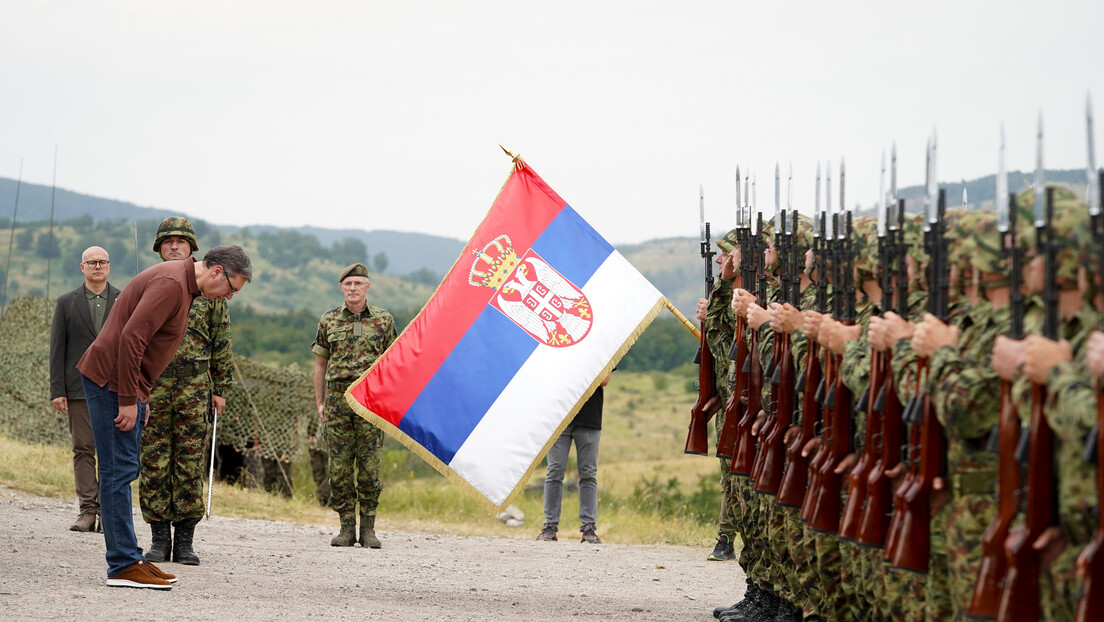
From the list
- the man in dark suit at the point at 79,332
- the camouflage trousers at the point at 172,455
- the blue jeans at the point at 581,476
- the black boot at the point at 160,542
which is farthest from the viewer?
the blue jeans at the point at 581,476

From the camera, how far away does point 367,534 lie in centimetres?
977

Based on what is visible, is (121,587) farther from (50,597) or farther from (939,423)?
(939,423)

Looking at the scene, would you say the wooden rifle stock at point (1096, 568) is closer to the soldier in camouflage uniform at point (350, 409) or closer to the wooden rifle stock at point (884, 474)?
the wooden rifle stock at point (884, 474)

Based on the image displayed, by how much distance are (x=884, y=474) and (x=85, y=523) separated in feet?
22.0

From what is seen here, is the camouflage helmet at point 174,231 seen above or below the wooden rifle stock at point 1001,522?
above

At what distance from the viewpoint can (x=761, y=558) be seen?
6.74 m

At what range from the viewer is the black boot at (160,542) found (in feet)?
26.3

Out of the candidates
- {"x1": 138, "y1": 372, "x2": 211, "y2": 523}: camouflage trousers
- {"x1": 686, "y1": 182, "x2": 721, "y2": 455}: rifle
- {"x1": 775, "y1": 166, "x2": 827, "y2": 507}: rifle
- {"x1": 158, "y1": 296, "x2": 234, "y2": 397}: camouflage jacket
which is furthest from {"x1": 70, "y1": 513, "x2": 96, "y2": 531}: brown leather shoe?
{"x1": 775, "y1": 166, "x2": 827, "y2": 507}: rifle

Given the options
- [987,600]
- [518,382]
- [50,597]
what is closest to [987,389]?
[987,600]

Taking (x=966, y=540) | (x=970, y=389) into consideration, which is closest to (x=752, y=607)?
(x=966, y=540)

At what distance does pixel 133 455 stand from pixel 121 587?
0.79 m

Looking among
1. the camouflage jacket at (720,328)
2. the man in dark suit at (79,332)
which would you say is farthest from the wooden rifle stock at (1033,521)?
the man in dark suit at (79,332)

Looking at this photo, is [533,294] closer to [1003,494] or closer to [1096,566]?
A: [1003,494]

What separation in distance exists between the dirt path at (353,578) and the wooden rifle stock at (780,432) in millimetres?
1394
